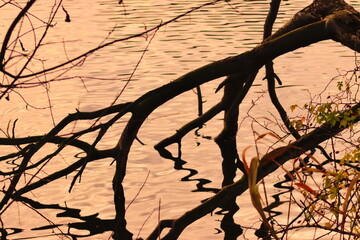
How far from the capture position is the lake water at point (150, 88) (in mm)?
9781

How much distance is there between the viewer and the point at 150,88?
17.3m

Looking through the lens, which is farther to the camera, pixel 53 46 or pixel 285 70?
pixel 53 46

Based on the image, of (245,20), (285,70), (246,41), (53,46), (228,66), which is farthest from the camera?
(245,20)

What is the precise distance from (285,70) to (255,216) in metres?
9.52

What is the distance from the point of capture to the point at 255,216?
374 inches

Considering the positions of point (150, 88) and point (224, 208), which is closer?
point (224, 208)

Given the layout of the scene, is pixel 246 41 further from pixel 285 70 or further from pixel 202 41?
pixel 285 70

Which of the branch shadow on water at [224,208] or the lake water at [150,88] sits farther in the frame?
the lake water at [150,88]

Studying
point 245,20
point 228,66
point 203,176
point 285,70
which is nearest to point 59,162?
point 203,176

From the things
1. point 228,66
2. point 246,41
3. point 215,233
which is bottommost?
point 215,233

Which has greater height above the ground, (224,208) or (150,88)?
(150,88)

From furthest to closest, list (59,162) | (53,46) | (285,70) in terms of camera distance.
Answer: (53,46) < (285,70) < (59,162)

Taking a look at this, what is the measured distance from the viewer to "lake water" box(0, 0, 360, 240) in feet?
32.1

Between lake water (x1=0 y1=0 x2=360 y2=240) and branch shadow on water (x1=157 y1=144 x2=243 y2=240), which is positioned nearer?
branch shadow on water (x1=157 y1=144 x2=243 y2=240)
